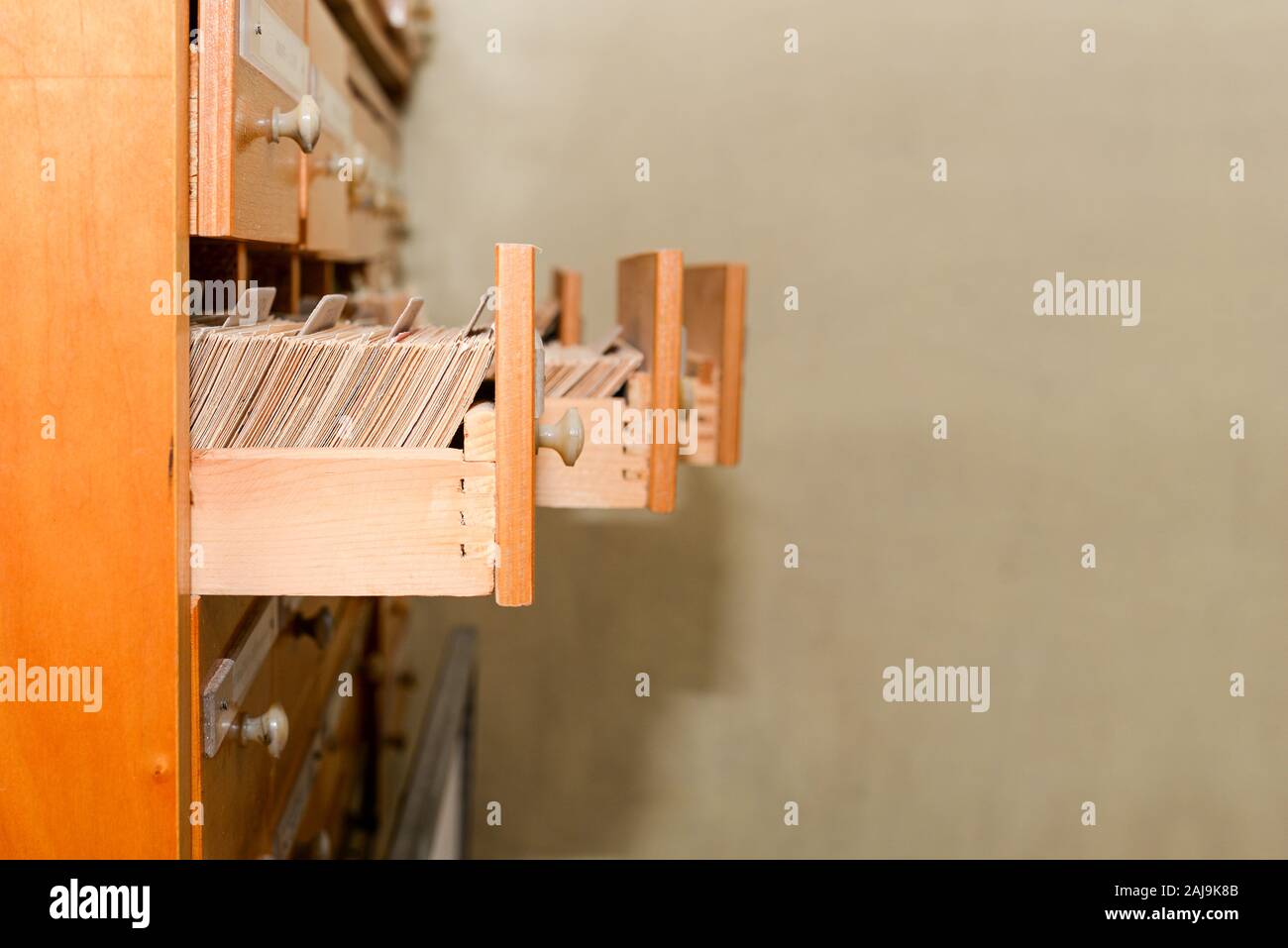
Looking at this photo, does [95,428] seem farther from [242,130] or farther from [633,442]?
[633,442]

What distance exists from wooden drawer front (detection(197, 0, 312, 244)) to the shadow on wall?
1.58 m

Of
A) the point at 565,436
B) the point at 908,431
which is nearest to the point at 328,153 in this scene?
the point at 565,436

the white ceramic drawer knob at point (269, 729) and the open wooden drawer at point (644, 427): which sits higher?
the open wooden drawer at point (644, 427)

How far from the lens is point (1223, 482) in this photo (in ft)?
8.30

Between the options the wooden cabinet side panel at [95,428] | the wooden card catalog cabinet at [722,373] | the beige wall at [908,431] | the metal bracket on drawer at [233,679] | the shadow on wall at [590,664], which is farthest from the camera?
the shadow on wall at [590,664]

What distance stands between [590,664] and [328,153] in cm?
152

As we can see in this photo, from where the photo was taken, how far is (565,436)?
906 mm

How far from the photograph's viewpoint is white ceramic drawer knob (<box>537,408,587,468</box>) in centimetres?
90

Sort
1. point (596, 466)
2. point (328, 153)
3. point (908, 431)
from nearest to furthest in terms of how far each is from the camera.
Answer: point (596, 466)
point (328, 153)
point (908, 431)

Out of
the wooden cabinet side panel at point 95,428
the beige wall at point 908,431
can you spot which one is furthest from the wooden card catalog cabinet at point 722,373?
the beige wall at point 908,431

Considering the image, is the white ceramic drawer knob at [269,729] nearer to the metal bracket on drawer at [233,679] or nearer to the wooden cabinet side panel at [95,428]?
the metal bracket on drawer at [233,679]

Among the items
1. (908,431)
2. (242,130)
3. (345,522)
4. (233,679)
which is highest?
(242,130)

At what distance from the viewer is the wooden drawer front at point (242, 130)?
0.81 meters
